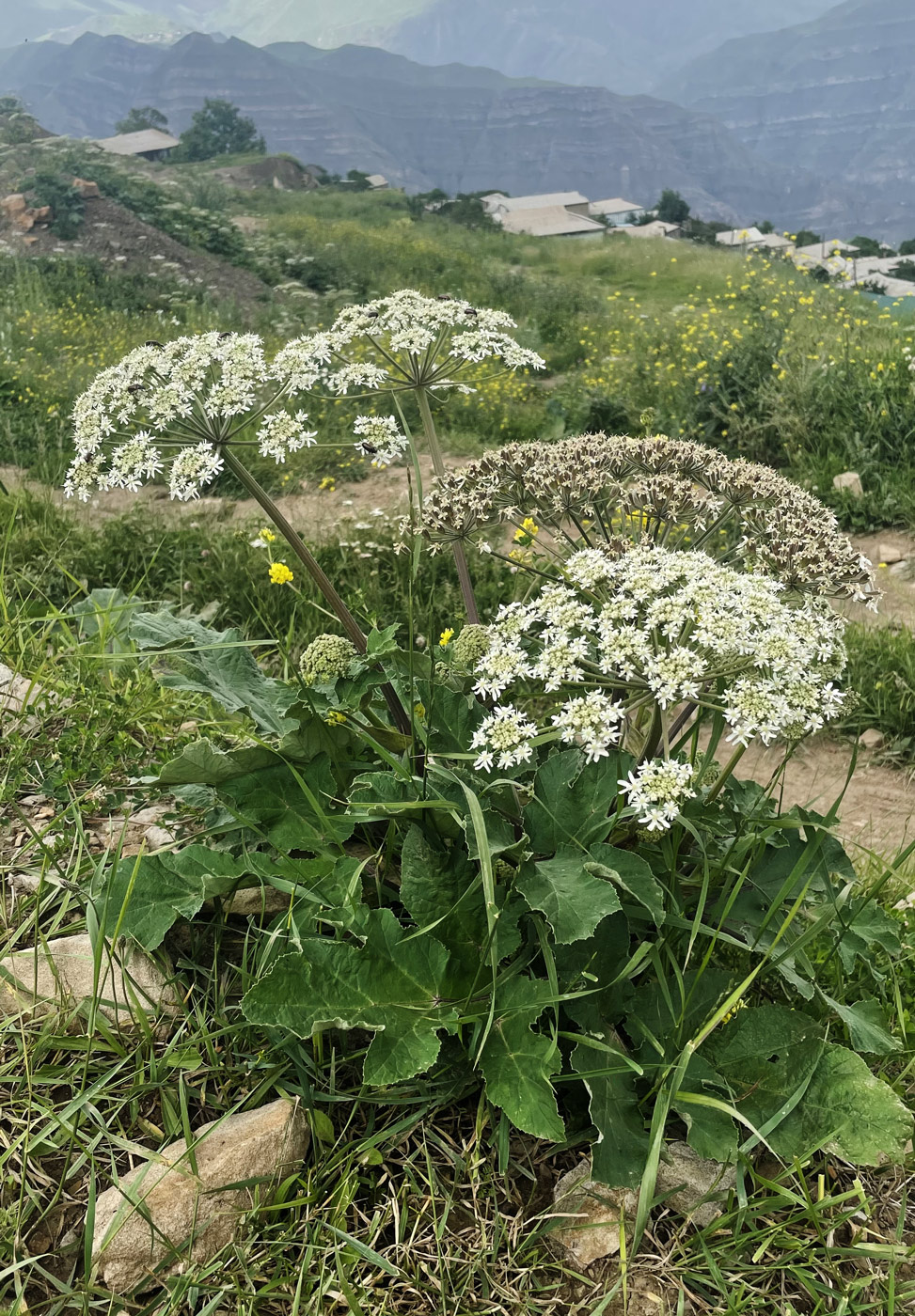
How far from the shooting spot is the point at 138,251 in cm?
1727

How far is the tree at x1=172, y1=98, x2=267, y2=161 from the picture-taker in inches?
1560

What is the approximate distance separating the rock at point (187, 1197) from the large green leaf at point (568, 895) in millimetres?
843

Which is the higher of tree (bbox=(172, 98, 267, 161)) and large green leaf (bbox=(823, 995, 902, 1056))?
tree (bbox=(172, 98, 267, 161))

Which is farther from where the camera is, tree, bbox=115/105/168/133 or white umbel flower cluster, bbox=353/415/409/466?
tree, bbox=115/105/168/133

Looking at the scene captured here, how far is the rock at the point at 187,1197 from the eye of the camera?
2.01m

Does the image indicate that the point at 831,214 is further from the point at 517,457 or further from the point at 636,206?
the point at 517,457

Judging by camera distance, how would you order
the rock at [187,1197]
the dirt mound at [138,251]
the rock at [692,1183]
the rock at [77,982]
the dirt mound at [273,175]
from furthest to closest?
the dirt mound at [273,175] < the dirt mound at [138,251] < the rock at [77,982] < the rock at [692,1183] < the rock at [187,1197]

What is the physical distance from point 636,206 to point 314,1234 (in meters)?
97.1

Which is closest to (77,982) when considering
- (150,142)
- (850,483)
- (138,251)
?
(850,483)

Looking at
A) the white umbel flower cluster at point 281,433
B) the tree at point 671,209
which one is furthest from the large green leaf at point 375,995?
the tree at point 671,209

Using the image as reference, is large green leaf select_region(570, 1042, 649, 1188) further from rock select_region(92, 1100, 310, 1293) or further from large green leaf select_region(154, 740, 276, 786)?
large green leaf select_region(154, 740, 276, 786)

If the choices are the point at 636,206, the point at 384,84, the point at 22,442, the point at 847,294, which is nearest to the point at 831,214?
the point at 384,84

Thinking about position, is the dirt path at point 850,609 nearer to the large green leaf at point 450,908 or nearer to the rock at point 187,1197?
the large green leaf at point 450,908

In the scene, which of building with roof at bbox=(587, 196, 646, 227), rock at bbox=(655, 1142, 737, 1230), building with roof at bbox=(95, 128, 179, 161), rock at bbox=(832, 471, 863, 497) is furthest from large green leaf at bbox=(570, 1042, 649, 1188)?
building with roof at bbox=(587, 196, 646, 227)
